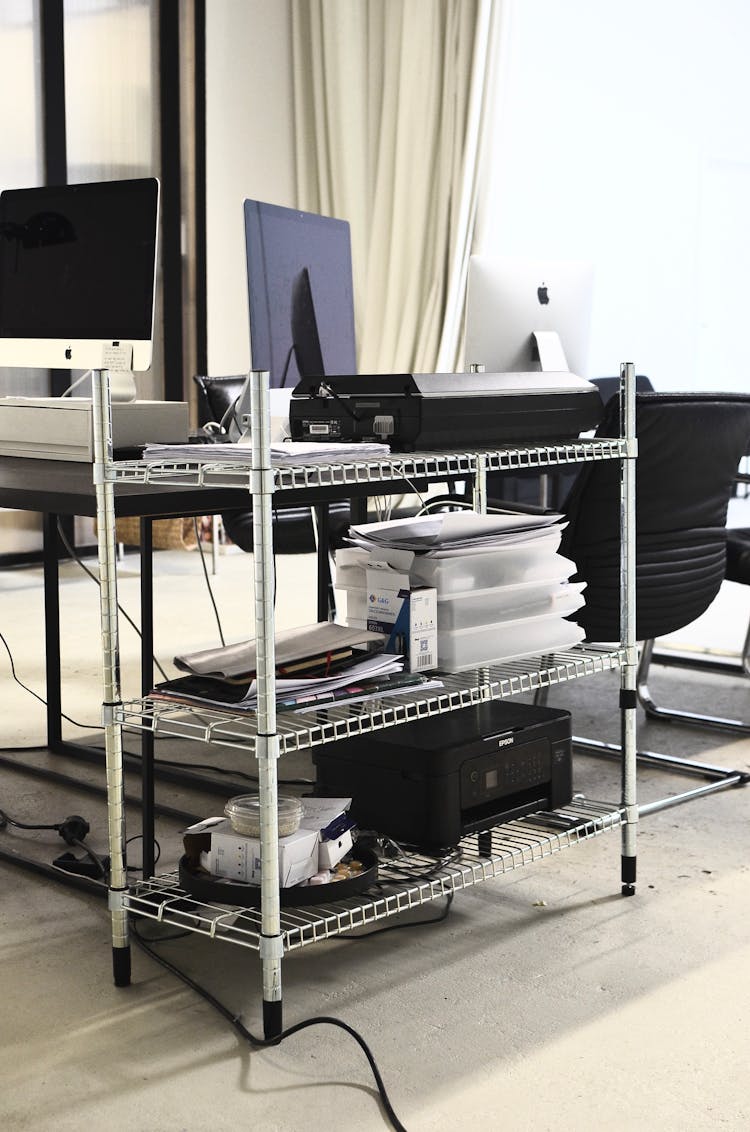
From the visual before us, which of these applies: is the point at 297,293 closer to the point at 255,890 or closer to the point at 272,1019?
the point at 255,890

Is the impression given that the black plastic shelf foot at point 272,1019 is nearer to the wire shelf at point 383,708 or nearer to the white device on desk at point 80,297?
the wire shelf at point 383,708

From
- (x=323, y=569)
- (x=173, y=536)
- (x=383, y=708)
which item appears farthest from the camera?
(x=173, y=536)

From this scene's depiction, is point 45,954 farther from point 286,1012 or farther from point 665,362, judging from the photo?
point 665,362

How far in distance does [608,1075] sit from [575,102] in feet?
16.2

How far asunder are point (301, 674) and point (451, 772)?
12.5 inches

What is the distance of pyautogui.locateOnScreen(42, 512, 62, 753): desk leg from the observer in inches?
107

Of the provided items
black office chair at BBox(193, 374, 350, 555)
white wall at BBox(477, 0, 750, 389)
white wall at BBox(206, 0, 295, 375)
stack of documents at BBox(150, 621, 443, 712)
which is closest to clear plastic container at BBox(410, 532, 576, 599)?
stack of documents at BBox(150, 621, 443, 712)

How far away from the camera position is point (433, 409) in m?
1.75

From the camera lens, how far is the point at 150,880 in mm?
1802

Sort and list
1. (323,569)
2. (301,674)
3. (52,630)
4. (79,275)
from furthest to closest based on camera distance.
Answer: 1. (52,630)
2. (323,569)
3. (79,275)
4. (301,674)

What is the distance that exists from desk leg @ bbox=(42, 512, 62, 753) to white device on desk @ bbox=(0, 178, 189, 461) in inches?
15.8

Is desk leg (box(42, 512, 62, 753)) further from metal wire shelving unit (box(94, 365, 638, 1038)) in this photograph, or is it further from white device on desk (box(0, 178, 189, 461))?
metal wire shelving unit (box(94, 365, 638, 1038))

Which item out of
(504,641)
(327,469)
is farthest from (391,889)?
(327,469)

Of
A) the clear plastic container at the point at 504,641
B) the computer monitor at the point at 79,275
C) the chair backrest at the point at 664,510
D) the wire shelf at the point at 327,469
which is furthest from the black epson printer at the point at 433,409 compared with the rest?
the computer monitor at the point at 79,275
